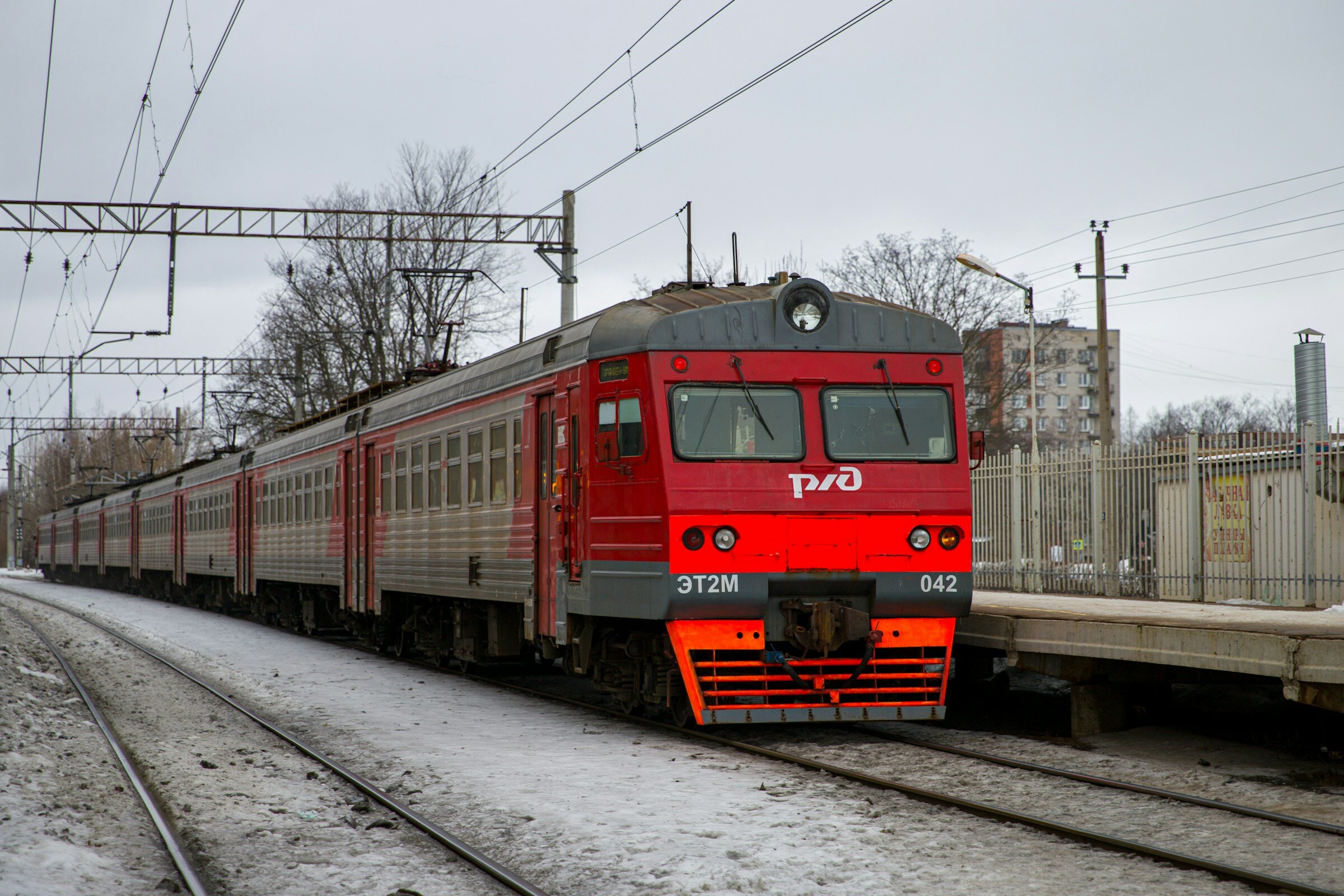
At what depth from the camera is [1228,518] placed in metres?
14.5

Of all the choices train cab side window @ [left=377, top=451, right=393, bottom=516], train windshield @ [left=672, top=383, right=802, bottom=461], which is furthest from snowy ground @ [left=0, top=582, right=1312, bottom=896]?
train cab side window @ [left=377, top=451, right=393, bottom=516]

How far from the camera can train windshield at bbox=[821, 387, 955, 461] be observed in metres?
9.80

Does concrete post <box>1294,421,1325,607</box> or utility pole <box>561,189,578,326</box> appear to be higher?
utility pole <box>561,189,578,326</box>

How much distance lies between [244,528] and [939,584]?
19518mm

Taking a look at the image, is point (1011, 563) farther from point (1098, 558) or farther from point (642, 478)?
point (642, 478)

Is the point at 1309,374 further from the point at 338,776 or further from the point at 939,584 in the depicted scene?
the point at 338,776

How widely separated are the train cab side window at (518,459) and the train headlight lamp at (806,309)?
303 cm

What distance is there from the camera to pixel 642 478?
953 centimetres

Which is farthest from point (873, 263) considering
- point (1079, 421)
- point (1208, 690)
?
point (1079, 421)

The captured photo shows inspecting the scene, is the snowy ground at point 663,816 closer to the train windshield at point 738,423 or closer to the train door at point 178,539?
the train windshield at point 738,423

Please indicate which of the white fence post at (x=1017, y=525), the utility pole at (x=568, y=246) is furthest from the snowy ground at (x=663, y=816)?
the utility pole at (x=568, y=246)

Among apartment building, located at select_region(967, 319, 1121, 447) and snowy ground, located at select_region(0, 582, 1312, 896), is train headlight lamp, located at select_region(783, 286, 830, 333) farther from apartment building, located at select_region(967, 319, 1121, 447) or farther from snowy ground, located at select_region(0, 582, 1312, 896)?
apartment building, located at select_region(967, 319, 1121, 447)

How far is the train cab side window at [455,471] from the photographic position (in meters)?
13.7

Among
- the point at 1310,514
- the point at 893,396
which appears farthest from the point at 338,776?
the point at 1310,514
